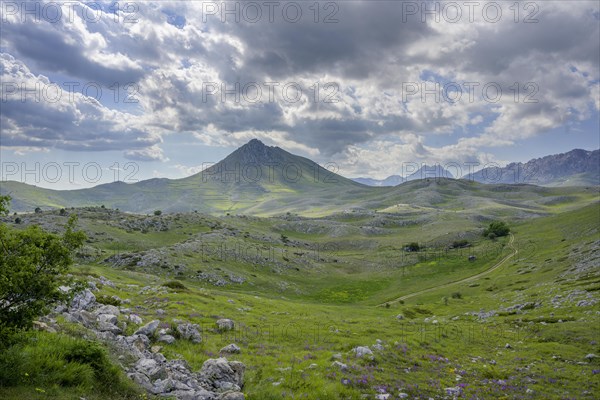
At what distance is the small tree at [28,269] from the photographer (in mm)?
10922

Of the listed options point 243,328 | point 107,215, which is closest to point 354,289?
point 243,328

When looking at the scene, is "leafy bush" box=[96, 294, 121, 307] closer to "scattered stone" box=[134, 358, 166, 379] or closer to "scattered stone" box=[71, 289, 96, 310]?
"scattered stone" box=[71, 289, 96, 310]

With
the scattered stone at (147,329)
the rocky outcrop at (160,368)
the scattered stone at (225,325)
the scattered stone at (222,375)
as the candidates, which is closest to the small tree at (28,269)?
the rocky outcrop at (160,368)

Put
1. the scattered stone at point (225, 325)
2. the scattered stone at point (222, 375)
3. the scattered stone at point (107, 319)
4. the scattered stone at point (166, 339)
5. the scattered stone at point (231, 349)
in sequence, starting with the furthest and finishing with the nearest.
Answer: the scattered stone at point (225, 325)
the scattered stone at point (231, 349)
the scattered stone at point (166, 339)
the scattered stone at point (107, 319)
the scattered stone at point (222, 375)

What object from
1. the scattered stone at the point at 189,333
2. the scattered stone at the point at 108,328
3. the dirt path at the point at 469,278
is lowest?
the dirt path at the point at 469,278

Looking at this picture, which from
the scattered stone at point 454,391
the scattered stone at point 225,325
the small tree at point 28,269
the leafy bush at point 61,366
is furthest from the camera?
the scattered stone at point 225,325

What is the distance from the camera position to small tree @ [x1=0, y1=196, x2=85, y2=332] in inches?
430

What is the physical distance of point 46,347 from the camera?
1349 cm

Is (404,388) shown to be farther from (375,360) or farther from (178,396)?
(178,396)

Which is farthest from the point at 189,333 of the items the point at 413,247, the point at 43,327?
the point at 413,247

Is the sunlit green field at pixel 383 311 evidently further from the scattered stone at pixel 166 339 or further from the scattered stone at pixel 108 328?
the scattered stone at pixel 108 328

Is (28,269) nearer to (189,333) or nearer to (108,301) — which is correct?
(189,333)

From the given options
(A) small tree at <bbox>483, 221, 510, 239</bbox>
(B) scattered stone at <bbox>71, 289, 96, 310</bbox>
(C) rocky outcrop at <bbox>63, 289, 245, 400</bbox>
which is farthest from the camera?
(A) small tree at <bbox>483, 221, 510, 239</bbox>

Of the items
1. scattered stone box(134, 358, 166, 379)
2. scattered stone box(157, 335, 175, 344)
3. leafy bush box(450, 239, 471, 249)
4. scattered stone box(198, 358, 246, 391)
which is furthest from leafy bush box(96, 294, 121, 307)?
leafy bush box(450, 239, 471, 249)
